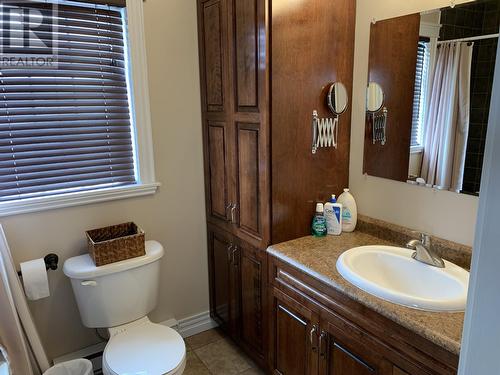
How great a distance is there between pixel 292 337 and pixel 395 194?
843 mm

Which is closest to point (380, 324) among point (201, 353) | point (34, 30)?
point (201, 353)

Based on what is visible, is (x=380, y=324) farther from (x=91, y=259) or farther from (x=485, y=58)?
(x=91, y=259)

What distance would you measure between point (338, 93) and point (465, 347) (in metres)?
1.44

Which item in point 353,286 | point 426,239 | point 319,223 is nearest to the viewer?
point 353,286

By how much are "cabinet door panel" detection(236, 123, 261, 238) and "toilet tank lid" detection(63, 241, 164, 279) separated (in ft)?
1.63

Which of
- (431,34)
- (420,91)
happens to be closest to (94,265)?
(420,91)

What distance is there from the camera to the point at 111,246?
6.08ft

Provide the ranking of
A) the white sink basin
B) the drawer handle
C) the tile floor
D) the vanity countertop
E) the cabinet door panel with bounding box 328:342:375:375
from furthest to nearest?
the tile floor, the drawer handle, the cabinet door panel with bounding box 328:342:375:375, the white sink basin, the vanity countertop

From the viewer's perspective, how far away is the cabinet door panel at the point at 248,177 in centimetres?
184

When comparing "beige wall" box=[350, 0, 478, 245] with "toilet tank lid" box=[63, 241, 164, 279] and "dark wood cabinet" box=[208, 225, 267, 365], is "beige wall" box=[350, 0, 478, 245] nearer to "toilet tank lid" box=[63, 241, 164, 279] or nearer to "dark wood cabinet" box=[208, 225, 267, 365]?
"dark wood cabinet" box=[208, 225, 267, 365]

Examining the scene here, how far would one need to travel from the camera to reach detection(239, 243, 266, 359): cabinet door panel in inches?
77.6

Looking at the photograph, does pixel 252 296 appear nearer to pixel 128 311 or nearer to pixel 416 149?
pixel 128 311

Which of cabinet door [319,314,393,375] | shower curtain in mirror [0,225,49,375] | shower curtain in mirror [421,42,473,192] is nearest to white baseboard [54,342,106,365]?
shower curtain in mirror [0,225,49,375]

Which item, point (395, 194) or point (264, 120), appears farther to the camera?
point (395, 194)
